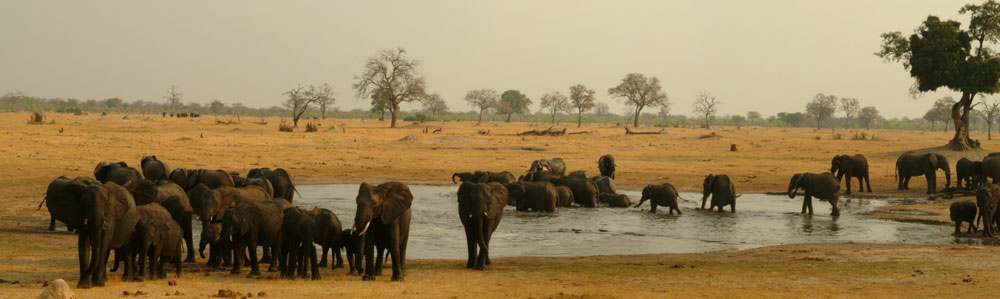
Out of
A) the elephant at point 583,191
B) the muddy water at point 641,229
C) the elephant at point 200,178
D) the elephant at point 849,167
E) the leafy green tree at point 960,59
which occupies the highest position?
the leafy green tree at point 960,59

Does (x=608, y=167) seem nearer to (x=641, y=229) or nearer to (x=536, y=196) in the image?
(x=536, y=196)

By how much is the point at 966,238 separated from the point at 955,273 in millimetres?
6253

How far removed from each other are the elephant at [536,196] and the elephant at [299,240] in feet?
38.2

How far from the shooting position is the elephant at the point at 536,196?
2430 centimetres

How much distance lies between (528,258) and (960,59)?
130 ft

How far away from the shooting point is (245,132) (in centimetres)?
6156

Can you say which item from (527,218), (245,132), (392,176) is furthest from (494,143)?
(527,218)

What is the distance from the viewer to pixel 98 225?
36.0ft

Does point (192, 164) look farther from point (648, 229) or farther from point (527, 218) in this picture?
point (648, 229)

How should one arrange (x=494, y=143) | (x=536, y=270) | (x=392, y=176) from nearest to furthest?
1. (x=536, y=270)
2. (x=392, y=176)
3. (x=494, y=143)

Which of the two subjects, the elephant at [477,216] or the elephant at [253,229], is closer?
the elephant at [253,229]

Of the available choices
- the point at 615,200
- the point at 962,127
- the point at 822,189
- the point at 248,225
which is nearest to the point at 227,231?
the point at 248,225

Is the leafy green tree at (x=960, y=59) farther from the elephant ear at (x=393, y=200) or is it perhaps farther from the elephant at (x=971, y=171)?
the elephant ear at (x=393, y=200)

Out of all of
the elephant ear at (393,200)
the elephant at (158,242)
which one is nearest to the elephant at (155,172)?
the elephant at (158,242)
